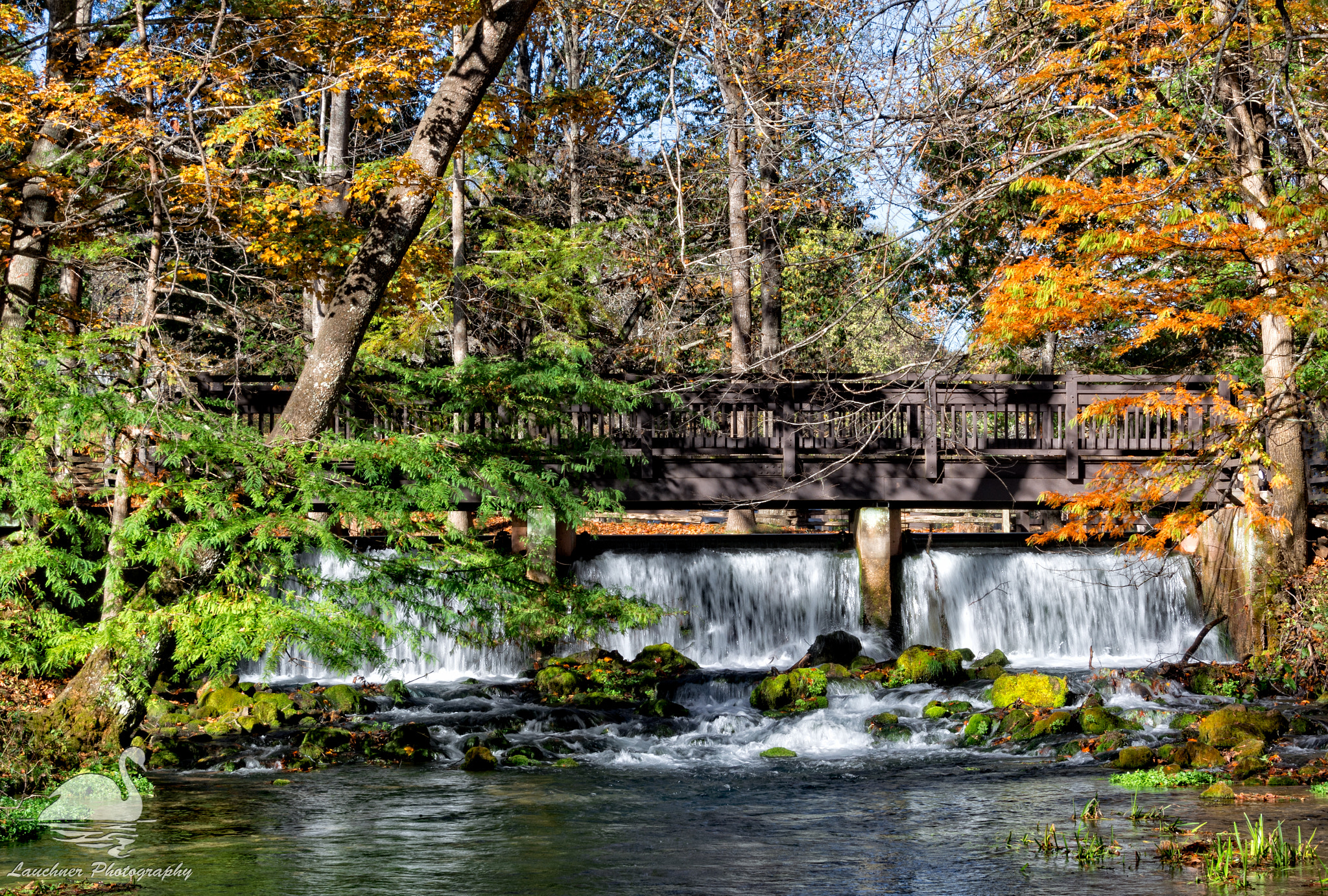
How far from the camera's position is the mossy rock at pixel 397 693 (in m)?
14.9

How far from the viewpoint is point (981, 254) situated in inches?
955

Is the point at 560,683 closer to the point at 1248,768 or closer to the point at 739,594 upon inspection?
the point at 739,594

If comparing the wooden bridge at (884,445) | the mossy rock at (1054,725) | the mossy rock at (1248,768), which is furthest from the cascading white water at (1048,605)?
the mossy rock at (1248,768)

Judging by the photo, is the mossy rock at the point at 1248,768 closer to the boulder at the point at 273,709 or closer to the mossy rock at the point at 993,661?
the mossy rock at the point at 993,661

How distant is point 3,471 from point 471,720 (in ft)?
21.0

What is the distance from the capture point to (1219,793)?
980 cm

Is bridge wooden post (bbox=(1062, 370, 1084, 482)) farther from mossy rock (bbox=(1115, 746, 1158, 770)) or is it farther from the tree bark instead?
the tree bark

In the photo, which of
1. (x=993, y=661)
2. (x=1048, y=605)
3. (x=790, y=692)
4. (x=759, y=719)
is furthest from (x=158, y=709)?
(x=1048, y=605)

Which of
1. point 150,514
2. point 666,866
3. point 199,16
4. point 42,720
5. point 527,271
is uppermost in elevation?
point 199,16

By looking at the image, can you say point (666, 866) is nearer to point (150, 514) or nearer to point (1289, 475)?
point (150, 514)

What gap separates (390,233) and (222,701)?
6.94 metres

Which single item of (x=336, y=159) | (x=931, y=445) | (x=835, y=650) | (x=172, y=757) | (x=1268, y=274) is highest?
(x=336, y=159)

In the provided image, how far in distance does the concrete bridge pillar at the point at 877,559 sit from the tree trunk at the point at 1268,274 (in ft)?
18.6

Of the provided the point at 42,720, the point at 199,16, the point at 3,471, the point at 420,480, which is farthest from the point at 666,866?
the point at 199,16
